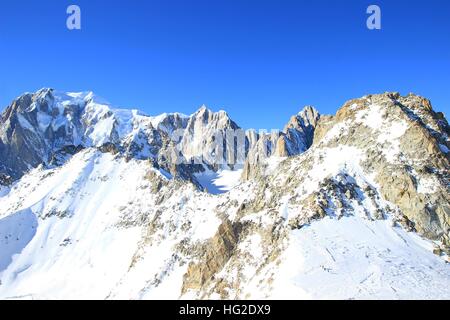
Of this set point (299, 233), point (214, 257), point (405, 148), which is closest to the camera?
point (299, 233)

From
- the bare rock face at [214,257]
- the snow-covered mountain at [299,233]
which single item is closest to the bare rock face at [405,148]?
the snow-covered mountain at [299,233]

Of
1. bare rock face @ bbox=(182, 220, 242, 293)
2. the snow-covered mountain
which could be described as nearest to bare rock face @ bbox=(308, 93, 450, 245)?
the snow-covered mountain

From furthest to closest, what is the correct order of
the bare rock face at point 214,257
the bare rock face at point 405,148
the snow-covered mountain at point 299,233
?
the bare rock face at point 214,257
the bare rock face at point 405,148
the snow-covered mountain at point 299,233

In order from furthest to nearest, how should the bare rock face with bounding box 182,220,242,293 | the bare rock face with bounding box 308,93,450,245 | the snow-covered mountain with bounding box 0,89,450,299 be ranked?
the bare rock face with bounding box 182,220,242,293, the bare rock face with bounding box 308,93,450,245, the snow-covered mountain with bounding box 0,89,450,299

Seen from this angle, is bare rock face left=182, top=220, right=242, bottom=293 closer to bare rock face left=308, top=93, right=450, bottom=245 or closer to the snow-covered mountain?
the snow-covered mountain

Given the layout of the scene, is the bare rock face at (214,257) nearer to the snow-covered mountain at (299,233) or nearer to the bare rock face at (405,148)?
the snow-covered mountain at (299,233)

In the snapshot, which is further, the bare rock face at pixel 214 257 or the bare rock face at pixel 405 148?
the bare rock face at pixel 214 257

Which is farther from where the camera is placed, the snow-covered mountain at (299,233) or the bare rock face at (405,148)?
the bare rock face at (405,148)

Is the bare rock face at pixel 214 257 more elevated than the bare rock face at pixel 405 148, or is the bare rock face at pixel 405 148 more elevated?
the bare rock face at pixel 405 148

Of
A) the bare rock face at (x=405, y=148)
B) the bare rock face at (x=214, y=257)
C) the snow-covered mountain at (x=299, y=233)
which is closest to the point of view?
the snow-covered mountain at (x=299, y=233)

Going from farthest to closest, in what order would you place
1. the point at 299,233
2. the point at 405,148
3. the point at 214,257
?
the point at 214,257 < the point at 405,148 < the point at 299,233

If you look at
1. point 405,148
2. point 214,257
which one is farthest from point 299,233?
point 405,148

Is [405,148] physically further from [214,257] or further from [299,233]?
[214,257]
